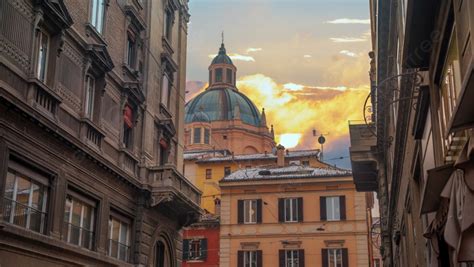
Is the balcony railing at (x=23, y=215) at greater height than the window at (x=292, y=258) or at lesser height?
lesser

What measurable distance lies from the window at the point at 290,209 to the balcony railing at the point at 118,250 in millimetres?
28128

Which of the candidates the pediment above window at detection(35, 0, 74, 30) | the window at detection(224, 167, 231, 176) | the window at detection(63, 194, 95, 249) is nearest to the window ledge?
the pediment above window at detection(35, 0, 74, 30)


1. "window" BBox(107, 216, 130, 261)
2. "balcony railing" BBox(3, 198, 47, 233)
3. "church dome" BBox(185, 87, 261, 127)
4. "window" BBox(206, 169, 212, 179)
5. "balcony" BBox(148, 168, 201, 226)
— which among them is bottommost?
"balcony railing" BBox(3, 198, 47, 233)

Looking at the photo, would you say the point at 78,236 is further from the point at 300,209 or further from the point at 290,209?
the point at 290,209

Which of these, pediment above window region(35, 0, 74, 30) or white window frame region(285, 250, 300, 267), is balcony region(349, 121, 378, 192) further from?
white window frame region(285, 250, 300, 267)

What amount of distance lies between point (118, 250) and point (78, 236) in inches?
131

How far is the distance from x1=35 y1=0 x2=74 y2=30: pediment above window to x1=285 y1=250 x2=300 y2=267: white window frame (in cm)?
3407

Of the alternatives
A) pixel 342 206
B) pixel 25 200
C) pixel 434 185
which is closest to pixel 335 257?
pixel 342 206

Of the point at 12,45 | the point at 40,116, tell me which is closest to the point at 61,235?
the point at 40,116

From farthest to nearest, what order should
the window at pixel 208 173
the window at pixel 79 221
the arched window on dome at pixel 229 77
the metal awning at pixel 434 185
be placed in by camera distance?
1. the arched window on dome at pixel 229 77
2. the window at pixel 208 173
3. the window at pixel 79 221
4. the metal awning at pixel 434 185

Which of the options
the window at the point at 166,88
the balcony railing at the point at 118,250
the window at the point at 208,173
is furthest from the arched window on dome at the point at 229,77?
the balcony railing at the point at 118,250

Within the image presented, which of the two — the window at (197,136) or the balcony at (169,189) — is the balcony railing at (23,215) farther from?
the window at (197,136)

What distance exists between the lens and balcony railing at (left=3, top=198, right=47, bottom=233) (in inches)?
608

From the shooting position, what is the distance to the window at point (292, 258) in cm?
4938
